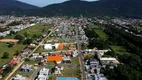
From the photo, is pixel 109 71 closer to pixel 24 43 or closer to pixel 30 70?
pixel 30 70

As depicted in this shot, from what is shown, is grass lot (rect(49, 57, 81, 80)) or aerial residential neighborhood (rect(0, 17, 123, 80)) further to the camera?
grass lot (rect(49, 57, 81, 80))

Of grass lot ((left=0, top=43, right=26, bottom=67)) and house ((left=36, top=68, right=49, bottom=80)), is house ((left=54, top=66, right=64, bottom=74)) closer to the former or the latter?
house ((left=36, top=68, right=49, bottom=80))

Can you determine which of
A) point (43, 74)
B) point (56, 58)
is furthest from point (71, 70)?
point (56, 58)

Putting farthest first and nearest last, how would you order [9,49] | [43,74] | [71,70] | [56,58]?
1. [9,49]
2. [56,58]
3. [71,70]
4. [43,74]

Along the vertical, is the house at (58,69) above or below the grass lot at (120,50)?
above

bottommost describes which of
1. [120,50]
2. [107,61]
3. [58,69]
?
[120,50]

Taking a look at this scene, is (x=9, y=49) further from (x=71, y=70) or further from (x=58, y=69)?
(x=71, y=70)

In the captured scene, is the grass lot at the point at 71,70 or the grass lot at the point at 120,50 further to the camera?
the grass lot at the point at 120,50

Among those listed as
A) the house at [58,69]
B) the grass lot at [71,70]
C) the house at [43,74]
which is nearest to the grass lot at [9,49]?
the house at [43,74]

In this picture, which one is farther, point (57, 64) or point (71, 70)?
point (57, 64)

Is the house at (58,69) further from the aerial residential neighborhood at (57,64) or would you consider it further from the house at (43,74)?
the house at (43,74)

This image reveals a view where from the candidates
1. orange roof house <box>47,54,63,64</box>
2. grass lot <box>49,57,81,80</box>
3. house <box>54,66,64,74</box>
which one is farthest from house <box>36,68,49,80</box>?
orange roof house <box>47,54,63,64</box>

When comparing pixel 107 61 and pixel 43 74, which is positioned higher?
pixel 43 74
